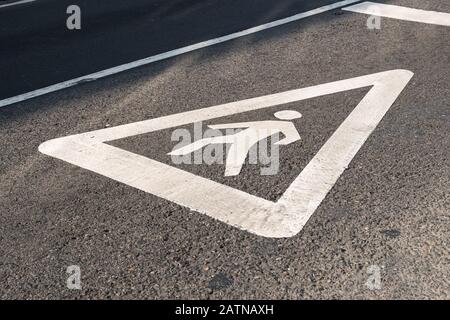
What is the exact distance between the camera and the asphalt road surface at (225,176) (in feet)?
12.4

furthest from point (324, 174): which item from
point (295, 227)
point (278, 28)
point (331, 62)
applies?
point (278, 28)

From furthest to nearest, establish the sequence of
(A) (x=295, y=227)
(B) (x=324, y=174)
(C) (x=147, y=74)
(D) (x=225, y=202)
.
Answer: (C) (x=147, y=74) < (B) (x=324, y=174) < (D) (x=225, y=202) < (A) (x=295, y=227)

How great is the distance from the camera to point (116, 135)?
562cm

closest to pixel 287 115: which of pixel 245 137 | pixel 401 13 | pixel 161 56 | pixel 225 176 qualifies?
pixel 245 137

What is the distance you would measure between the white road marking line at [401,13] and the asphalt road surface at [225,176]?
0.48ft

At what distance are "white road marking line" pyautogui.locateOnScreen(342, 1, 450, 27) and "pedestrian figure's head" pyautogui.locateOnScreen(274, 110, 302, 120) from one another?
11.7 feet

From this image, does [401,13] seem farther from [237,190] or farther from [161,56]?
[237,190]

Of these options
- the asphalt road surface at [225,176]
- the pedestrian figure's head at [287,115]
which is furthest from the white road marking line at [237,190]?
the pedestrian figure's head at [287,115]

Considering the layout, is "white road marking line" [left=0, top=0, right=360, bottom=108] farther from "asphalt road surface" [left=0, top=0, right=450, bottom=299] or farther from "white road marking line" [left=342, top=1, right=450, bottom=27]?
"white road marking line" [left=342, top=1, right=450, bottom=27]

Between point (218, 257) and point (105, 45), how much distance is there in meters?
5.00

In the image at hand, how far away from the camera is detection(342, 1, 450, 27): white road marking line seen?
8658 millimetres
